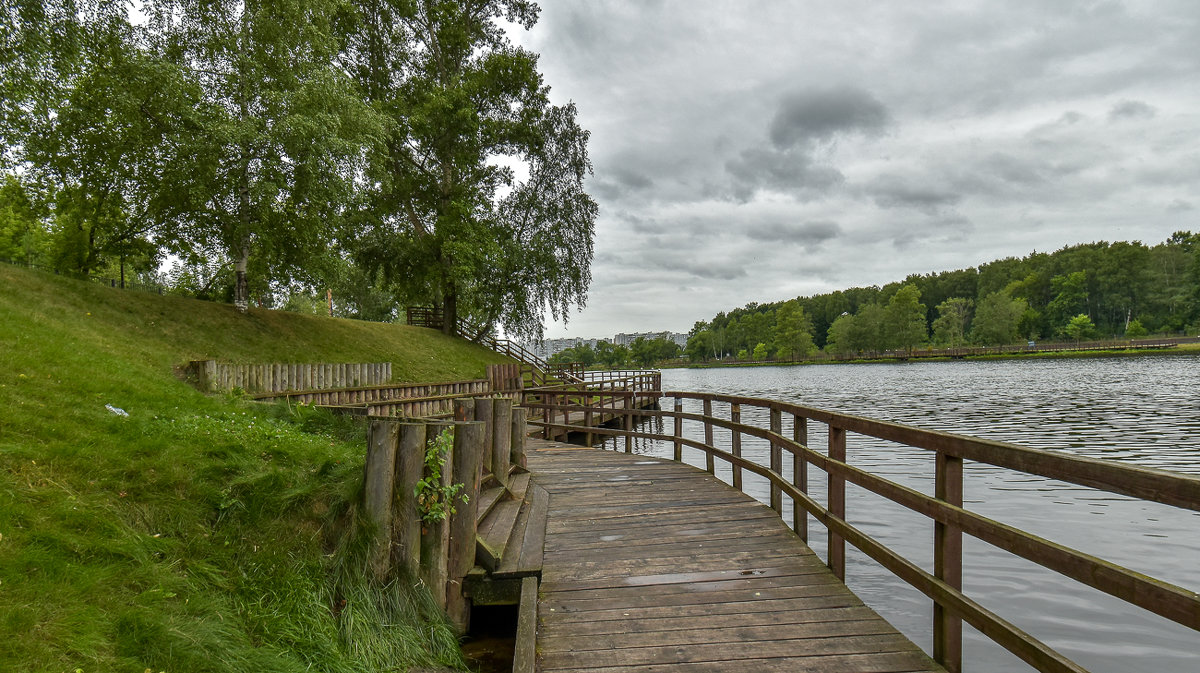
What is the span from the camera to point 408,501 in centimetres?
400

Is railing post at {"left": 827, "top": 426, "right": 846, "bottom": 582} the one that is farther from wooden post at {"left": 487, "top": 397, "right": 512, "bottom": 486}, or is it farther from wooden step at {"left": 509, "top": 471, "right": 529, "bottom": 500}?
wooden post at {"left": 487, "top": 397, "right": 512, "bottom": 486}

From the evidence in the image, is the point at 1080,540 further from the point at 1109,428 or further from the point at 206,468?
the point at 1109,428

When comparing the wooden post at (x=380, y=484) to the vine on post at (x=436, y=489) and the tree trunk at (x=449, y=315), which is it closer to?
the vine on post at (x=436, y=489)

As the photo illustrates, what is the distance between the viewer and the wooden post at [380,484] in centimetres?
392

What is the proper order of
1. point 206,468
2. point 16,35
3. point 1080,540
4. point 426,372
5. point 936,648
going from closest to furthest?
point 936,648
point 206,468
point 1080,540
point 16,35
point 426,372

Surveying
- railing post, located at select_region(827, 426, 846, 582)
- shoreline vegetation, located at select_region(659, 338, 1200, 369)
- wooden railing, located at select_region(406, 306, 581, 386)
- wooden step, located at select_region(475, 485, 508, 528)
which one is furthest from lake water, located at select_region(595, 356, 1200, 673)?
shoreline vegetation, located at select_region(659, 338, 1200, 369)

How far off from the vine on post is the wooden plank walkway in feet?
2.98

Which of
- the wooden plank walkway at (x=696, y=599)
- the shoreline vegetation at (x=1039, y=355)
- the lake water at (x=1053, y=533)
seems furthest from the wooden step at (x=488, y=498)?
the shoreline vegetation at (x=1039, y=355)

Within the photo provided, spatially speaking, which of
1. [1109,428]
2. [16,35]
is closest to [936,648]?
[16,35]

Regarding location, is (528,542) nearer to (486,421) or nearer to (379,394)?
(486,421)

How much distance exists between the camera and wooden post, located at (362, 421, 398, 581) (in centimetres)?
392

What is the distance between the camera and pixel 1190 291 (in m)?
84.4

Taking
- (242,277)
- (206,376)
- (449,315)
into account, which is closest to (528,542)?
(206,376)

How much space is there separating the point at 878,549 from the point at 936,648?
608 millimetres
